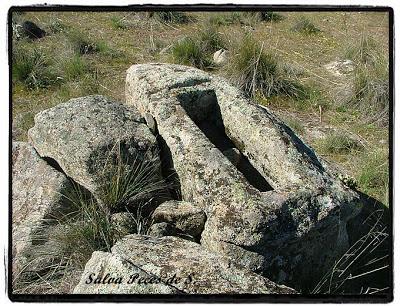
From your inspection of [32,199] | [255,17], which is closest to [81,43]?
[255,17]

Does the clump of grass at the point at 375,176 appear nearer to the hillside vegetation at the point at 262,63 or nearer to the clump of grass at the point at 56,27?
the hillside vegetation at the point at 262,63

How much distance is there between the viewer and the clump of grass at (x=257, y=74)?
798 cm

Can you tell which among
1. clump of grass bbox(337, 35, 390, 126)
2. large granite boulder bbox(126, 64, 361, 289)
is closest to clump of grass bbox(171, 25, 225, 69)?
clump of grass bbox(337, 35, 390, 126)

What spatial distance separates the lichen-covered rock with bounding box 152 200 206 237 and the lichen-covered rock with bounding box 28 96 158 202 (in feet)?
1.79

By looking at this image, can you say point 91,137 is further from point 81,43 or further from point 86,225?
point 81,43

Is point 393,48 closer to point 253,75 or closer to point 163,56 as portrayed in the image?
point 253,75

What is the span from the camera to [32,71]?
7871 millimetres

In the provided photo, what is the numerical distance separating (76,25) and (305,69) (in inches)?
150

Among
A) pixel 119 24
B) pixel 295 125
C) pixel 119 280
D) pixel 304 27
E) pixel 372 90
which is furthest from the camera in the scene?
pixel 304 27

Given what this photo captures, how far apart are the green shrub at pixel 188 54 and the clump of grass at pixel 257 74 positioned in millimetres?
655

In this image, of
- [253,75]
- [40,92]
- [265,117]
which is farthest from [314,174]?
[40,92]

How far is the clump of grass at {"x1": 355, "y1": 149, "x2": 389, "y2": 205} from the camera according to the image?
19.3 feet

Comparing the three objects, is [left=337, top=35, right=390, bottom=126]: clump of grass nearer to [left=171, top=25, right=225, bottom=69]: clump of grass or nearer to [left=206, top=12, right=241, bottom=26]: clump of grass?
[left=171, top=25, right=225, bottom=69]: clump of grass

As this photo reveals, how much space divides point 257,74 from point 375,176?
2.58 metres
